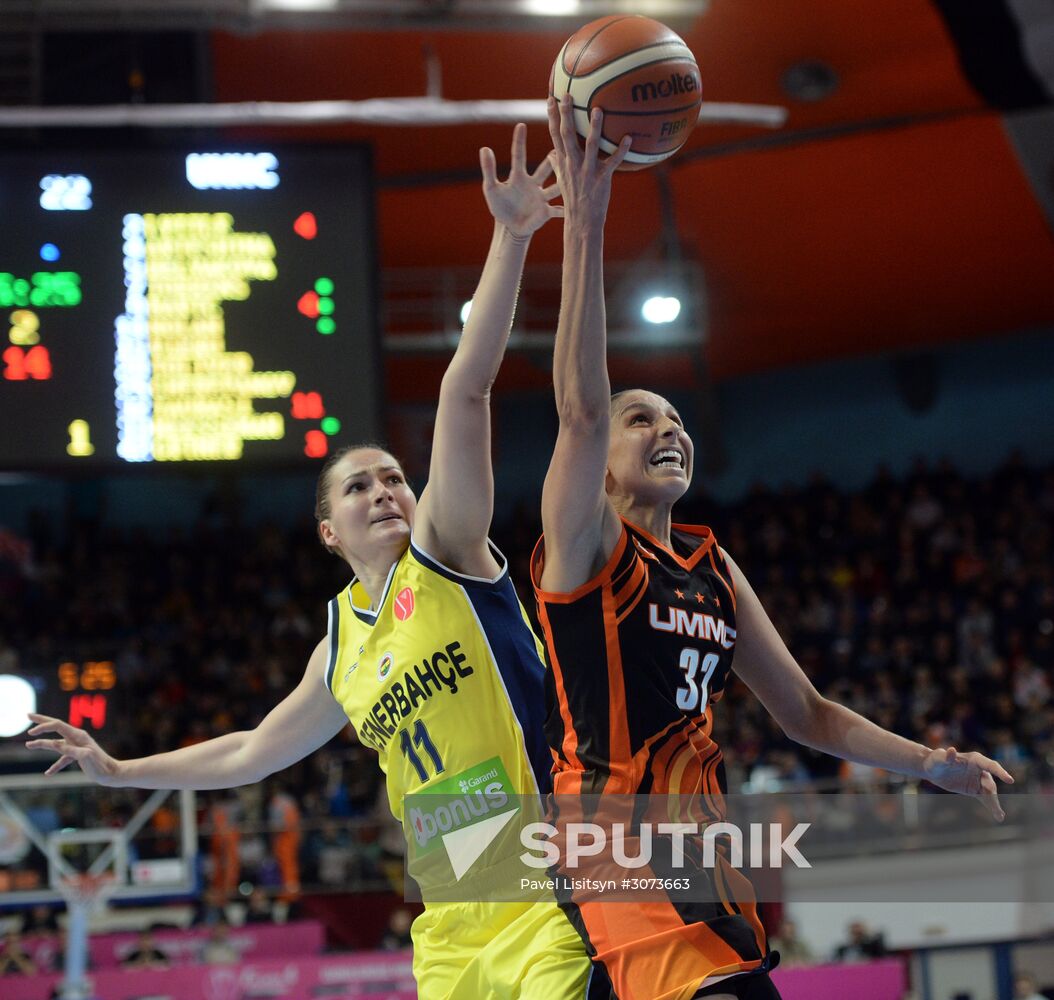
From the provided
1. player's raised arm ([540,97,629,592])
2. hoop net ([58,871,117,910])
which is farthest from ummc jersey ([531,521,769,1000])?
hoop net ([58,871,117,910])

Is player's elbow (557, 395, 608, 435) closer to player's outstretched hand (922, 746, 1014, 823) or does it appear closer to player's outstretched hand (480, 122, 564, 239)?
player's outstretched hand (480, 122, 564, 239)

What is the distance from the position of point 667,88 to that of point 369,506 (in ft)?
4.35

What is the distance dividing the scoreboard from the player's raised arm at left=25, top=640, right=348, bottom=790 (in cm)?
338

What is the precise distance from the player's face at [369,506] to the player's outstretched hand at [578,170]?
3.72 ft

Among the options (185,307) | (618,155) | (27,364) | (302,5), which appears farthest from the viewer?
(302,5)

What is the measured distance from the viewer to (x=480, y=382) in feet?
10.7

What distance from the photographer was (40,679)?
438 inches

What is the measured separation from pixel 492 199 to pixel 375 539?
106 cm

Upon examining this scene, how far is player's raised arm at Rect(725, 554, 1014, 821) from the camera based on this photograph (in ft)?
10.8

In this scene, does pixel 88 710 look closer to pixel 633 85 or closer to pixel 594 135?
pixel 633 85

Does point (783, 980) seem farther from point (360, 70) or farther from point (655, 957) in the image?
point (360, 70)

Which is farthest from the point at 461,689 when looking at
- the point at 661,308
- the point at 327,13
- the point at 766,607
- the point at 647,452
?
the point at 766,607

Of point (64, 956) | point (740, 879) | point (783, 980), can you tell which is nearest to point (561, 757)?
point (740, 879)

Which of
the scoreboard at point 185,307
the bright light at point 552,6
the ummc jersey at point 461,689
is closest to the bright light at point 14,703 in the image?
the scoreboard at point 185,307
